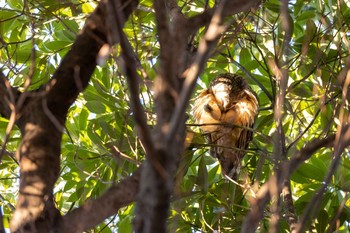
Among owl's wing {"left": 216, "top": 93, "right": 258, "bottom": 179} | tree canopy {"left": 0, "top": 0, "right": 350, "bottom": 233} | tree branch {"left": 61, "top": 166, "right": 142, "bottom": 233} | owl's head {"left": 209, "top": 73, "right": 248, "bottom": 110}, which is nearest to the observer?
tree canopy {"left": 0, "top": 0, "right": 350, "bottom": 233}

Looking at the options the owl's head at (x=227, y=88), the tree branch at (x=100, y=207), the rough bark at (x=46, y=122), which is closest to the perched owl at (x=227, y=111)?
the owl's head at (x=227, y=88)

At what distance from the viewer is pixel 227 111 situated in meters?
3.53

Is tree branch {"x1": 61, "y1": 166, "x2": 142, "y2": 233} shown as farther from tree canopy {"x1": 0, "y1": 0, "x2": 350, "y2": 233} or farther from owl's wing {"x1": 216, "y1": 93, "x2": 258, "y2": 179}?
owl's wing {"x1": 216, "y1": 93, "x2": 258, "y2": 179}

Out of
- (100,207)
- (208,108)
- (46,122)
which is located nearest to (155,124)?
(100,207)

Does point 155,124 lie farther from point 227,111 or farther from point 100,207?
point 227,111

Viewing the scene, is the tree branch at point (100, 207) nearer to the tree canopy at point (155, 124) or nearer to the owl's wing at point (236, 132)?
the tree canopy at point (155, 124)

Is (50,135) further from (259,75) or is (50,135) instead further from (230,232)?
(259,75)

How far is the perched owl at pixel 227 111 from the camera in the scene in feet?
11.3

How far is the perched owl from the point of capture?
3.43 m

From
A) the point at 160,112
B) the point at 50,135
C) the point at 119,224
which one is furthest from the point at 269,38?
the point at 160,112

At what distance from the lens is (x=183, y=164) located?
9.32 ft

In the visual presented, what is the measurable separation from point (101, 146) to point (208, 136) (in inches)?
29.7

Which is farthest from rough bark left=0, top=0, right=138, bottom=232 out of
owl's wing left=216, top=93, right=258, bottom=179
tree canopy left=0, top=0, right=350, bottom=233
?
owl's wing left=216, top=93, right=258, bottom=179

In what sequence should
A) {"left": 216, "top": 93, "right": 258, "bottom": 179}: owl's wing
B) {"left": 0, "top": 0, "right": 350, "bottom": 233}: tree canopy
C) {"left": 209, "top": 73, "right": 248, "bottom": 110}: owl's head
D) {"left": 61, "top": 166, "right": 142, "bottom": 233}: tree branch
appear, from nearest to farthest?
{"left": 0, "top": 0, "right": 350, "bottom": 233}: tree canopy, {"left": 61, "top": 166, "right": 142, "bottom": 233}: tree branch, {"left": 216, "top": 93, "right": 258, "bottom": 179}: owl's wing, {"left": 209, "top": 73, "right": 248, "bottom": 110}: owl's head
